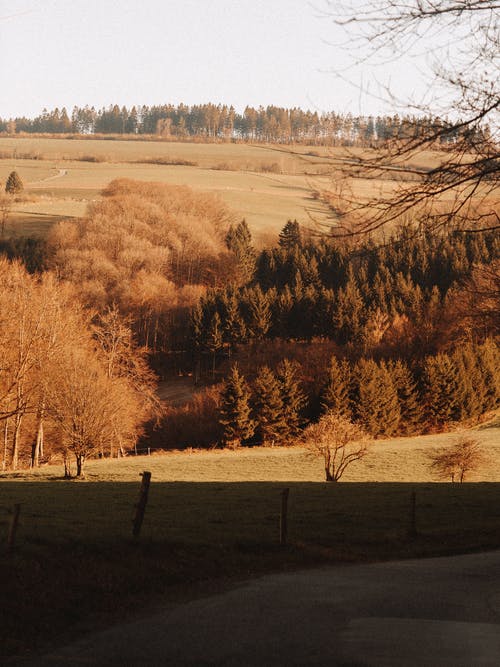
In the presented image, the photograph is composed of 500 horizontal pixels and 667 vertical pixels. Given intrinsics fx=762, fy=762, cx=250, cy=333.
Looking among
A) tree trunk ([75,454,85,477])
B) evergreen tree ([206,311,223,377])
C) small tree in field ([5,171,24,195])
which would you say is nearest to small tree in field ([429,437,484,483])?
tree trunk ([75,454,85,477])

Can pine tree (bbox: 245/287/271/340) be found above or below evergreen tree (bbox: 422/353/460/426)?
above

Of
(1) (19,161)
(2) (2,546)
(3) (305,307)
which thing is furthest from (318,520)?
(1) (19,161)

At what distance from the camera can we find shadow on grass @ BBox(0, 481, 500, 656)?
9484mm

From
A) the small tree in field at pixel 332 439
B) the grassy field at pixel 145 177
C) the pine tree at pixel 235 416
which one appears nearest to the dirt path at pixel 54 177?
the grassy field at pixel 145 177

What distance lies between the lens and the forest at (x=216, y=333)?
140ft

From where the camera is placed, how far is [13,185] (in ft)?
482

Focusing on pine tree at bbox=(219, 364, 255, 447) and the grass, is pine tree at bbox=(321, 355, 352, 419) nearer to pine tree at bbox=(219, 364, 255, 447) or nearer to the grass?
pine tree at bbox=(219, 364, 255, 447)

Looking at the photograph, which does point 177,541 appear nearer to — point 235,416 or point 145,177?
point 235,416

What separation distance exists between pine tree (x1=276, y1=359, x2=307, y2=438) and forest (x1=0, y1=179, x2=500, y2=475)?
0.45 ft

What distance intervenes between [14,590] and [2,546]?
225cm

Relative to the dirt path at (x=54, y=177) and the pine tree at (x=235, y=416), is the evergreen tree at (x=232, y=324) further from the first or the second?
the dirt path at (x=54, y=177)

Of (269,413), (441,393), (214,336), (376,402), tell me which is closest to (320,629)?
(269,413)

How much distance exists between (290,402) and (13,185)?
333 ft

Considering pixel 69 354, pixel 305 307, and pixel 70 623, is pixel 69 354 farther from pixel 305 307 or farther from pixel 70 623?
pixel 305 307
